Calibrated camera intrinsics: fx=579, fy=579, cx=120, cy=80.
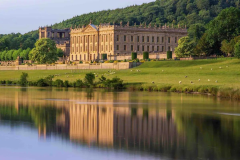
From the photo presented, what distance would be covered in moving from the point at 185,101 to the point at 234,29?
2462 inches

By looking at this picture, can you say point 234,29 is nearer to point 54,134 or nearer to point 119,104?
point 119,104

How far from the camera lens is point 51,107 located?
5025 centimetres

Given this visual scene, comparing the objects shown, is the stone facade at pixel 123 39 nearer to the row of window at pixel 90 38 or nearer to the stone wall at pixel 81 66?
the row of window at pixel 90 38

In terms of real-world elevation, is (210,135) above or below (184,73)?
below

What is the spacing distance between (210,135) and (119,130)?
5.73 m

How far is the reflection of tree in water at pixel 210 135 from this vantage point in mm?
29328

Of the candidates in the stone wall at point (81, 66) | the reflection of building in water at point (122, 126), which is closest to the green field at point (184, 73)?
the stone wall at point (81, 66)

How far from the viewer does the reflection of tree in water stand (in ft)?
96.2

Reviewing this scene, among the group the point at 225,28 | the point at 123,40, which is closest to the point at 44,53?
the point at 123,40

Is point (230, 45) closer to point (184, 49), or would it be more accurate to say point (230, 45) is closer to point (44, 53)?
point (184, 49)

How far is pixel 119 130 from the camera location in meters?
36.4

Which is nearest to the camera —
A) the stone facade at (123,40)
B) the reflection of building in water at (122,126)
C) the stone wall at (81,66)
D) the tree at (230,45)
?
the reflection of building in water at (122,126)

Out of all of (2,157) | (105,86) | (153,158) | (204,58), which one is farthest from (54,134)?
(204,58)

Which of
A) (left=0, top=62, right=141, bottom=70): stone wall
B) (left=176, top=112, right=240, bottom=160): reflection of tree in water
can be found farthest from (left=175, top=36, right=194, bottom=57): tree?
(left=176, top=112, right=240, bottom=160): reflection of tree in water
